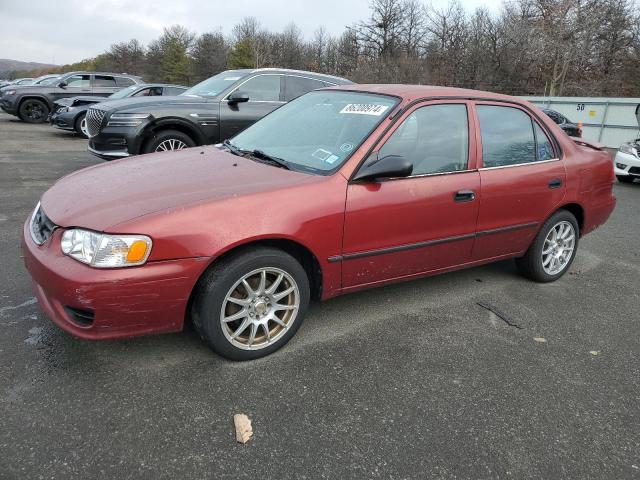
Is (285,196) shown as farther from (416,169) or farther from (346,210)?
(416,169)

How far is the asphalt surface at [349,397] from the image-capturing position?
2.10 m

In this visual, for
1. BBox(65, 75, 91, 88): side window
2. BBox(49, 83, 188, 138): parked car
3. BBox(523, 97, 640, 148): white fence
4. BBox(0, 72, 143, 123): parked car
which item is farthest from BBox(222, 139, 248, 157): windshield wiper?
BBox(523, 97, 640, 148): white fence

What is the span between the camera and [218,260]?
8.61 ft

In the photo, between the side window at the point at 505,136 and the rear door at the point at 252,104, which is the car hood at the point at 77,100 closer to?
the rear door at the point at 252,104

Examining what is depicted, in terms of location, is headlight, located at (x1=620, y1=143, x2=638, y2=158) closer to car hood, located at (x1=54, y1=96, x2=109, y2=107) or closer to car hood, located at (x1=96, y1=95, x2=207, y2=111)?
car hood, located at (x1=96, y1=95, x2=207, y2=111)

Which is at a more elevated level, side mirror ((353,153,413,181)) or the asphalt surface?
side mirror ((353,153,413,181))

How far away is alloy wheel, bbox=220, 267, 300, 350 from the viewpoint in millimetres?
2709

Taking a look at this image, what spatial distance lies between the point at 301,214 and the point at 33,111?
1847cm

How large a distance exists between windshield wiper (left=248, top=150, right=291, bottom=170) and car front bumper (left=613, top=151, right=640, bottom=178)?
9301mm

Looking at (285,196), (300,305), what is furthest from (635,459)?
(285,196)

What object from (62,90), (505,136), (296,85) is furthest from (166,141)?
(62,90)

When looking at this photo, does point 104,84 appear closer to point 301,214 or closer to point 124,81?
point 124,81

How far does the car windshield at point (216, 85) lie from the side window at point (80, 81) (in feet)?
35.0

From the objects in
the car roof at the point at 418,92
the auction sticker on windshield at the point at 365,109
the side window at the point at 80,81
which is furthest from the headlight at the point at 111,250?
the side window at the point at 80,81
